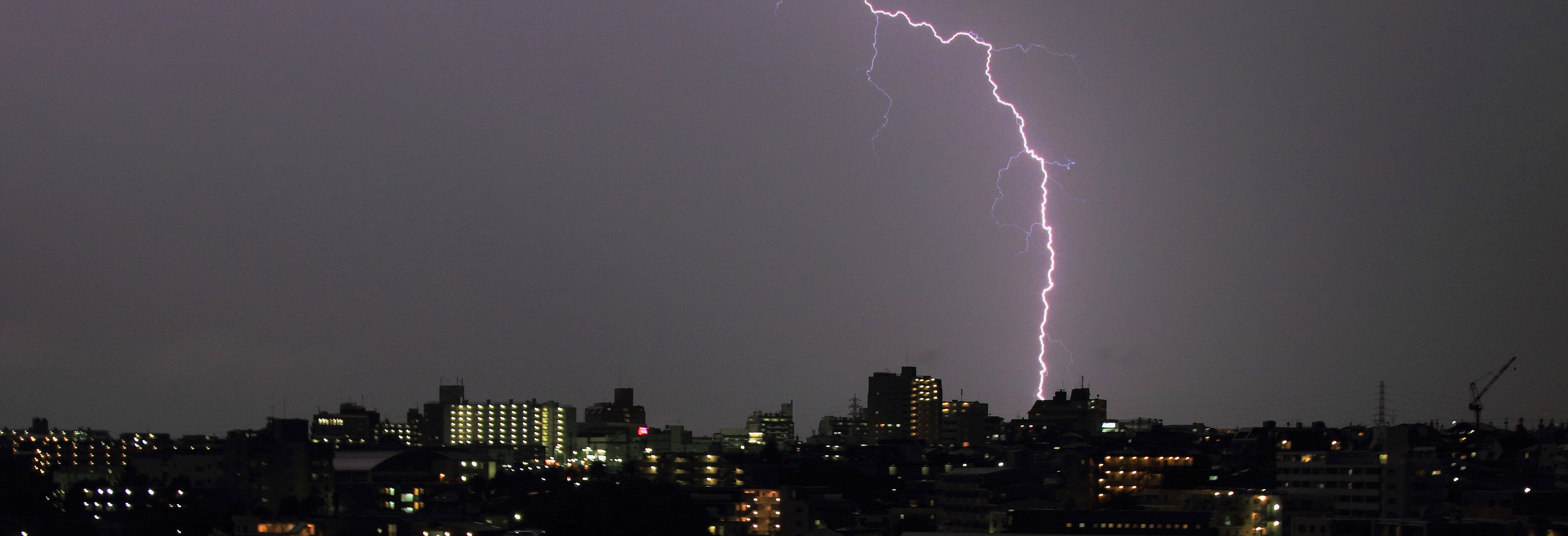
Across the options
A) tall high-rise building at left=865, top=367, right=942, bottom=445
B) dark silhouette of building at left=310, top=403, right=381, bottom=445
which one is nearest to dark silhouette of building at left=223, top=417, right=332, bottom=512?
dark silhouette of building at left=310, top=403, right=381, bottom=445

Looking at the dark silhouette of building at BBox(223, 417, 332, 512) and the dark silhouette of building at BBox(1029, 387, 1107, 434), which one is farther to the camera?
the dark silhouette of building at BBox(1029, 387, 1107, 434)

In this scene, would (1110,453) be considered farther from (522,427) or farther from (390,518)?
(522,427)

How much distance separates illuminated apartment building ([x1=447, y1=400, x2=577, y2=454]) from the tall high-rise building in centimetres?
1868

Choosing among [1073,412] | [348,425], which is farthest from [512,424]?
[1073,412]

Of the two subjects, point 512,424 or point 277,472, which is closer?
point 277,472

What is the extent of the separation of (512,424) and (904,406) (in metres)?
23.7

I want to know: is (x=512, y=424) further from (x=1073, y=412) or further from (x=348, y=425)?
(x=1073, y=412)

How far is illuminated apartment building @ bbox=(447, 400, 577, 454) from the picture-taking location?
87188 mm

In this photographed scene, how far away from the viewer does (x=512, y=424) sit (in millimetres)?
88438

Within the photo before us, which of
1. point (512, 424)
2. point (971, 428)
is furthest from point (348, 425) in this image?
point (971, 428)

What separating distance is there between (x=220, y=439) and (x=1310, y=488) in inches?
1868

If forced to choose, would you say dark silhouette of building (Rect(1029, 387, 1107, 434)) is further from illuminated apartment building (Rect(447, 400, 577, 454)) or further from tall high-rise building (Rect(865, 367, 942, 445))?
illuminated apartment building (Rect(447, 400, 577, 454))

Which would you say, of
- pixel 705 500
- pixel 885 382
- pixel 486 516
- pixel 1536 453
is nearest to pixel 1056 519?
pixel 705 500

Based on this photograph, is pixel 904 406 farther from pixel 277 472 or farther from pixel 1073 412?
pixel 277 472
